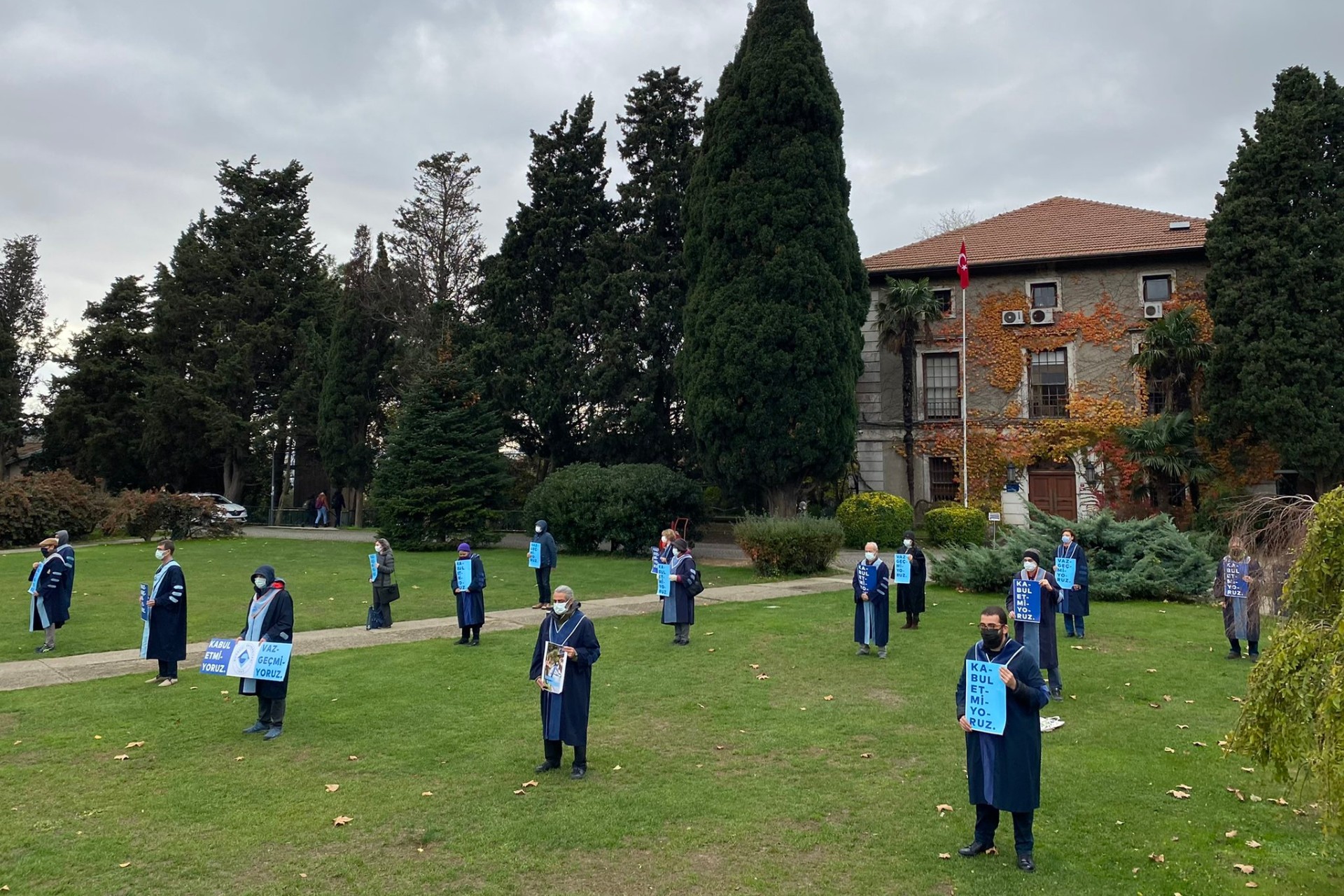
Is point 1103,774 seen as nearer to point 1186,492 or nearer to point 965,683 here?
point 965,683

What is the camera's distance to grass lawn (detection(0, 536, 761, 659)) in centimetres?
1559

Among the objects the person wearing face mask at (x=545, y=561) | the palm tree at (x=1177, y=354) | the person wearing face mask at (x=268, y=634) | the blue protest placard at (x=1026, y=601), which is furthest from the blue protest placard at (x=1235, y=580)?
the palm tree at (x=1177, y=354)

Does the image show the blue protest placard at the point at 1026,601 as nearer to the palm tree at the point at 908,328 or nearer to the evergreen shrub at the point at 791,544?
the evergreen shrub at the point at 791,544

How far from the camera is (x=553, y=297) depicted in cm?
3638

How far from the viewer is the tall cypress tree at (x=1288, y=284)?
26.2m

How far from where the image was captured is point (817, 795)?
24.4 ft

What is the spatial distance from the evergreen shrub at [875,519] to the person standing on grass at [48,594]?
21.0m

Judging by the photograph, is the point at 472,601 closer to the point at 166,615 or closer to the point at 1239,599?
the point at 166,615

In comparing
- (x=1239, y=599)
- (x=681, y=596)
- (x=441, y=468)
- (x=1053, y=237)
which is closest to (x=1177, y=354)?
(x=1053, y=237)

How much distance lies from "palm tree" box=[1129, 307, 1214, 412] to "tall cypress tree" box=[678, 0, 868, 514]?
34.0ft

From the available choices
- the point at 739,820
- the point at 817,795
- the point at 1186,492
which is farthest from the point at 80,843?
the point at 1186,492

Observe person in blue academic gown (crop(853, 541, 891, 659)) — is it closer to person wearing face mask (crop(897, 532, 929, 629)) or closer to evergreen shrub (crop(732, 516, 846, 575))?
person wearing face mask (crop(897, 532, 929, 629))

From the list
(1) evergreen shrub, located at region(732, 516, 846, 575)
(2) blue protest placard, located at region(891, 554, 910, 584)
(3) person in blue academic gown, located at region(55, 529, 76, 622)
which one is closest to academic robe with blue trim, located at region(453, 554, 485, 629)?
(3) person in blue academic gown, located at region(55, 529, 76, 622)

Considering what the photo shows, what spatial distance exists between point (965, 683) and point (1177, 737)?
4.14 meters
